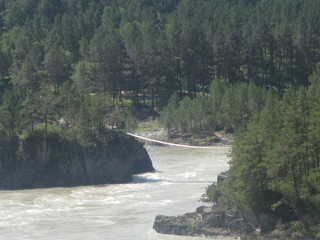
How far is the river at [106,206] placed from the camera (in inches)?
1718

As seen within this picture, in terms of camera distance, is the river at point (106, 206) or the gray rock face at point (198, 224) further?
the river at point (106, 206)

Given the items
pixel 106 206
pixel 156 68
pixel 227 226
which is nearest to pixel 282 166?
pixel 227 226

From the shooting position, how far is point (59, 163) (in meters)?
57.9

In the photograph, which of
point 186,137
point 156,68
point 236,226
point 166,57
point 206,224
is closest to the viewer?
point 236,226

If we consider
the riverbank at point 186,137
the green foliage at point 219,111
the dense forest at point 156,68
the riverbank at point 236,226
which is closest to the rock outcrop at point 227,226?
the riverbank at point 236,226

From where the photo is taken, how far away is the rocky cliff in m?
57.2

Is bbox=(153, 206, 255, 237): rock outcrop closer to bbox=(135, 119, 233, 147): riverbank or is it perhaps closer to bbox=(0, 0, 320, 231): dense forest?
bbox=(0, 0, 320, 231): dense forest

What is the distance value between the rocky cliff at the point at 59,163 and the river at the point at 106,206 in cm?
110

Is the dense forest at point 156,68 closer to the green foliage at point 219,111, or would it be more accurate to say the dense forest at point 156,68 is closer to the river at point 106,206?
the green foliage at point 219,111

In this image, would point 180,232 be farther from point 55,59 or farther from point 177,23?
point 177,23

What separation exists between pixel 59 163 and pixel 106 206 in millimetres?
8508

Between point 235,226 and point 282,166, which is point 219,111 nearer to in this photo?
point 282,166

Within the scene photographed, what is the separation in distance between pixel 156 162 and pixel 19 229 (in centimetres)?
2483

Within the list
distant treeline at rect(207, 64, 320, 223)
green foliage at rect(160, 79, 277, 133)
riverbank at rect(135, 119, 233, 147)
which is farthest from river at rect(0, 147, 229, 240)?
green foliage at rect(160, 79, 277, 133)
